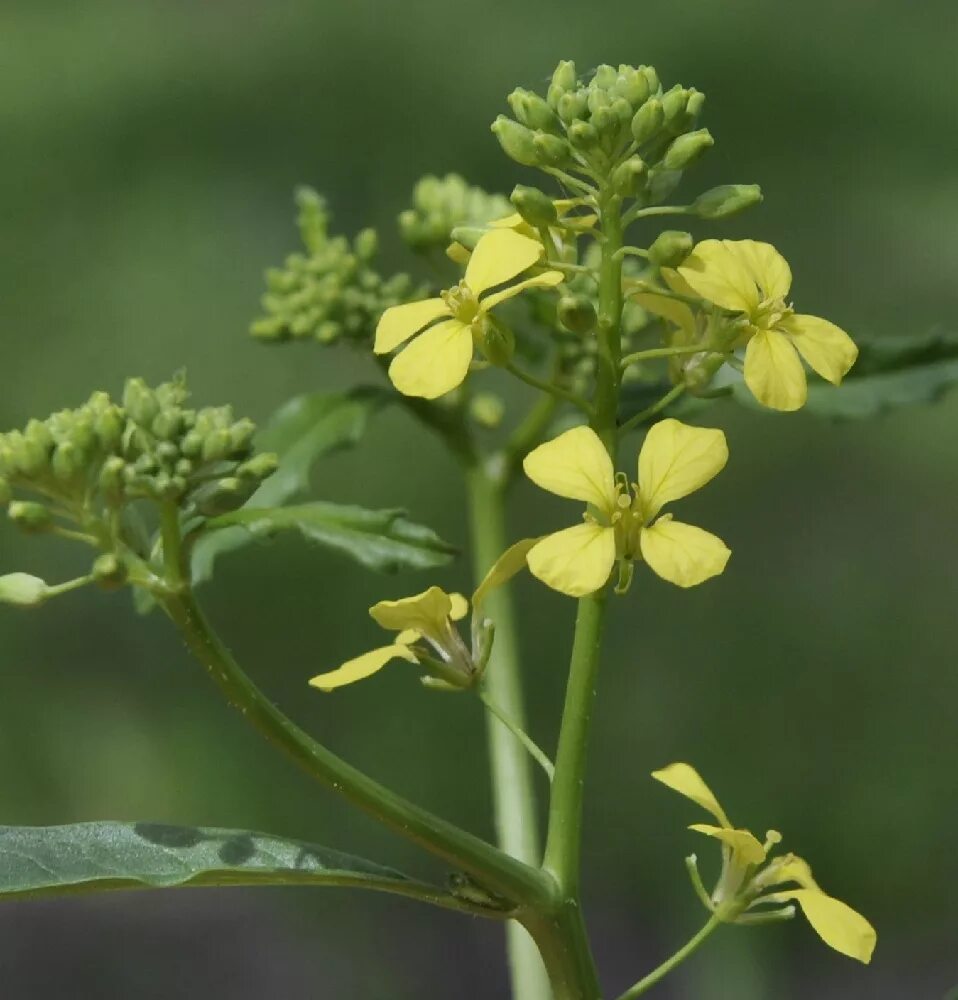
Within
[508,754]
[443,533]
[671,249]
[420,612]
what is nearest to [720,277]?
[671,249]

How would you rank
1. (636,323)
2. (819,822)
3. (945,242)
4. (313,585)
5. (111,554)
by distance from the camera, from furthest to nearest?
(945,242) < (313,585) < (819,822) < (636,323) < (111,554)

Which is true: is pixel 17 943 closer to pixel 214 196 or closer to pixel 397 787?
pixel 397 787

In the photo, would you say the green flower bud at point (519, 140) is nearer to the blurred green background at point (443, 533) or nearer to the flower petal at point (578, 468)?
the flower petal at point (578, 468)

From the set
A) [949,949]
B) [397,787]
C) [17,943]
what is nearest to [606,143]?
[397,787]

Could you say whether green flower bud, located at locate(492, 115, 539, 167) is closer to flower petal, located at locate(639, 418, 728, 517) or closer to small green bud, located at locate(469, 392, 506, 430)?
flower petal, located at locate(639, 418, 728, 517)

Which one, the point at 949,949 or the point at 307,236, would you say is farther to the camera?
the point at 949,949

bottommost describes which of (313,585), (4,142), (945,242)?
(313,585)

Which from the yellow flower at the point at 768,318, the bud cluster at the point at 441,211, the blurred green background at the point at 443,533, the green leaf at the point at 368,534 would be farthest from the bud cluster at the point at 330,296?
the blurred green background at the point at 443,533

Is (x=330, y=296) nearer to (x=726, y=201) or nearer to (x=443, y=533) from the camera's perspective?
(x=726, y=201)
